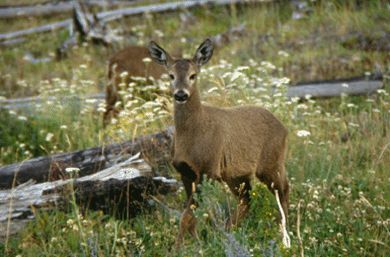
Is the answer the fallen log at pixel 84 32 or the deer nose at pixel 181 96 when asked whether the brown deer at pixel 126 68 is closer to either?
the fallen log at pixel 84 32

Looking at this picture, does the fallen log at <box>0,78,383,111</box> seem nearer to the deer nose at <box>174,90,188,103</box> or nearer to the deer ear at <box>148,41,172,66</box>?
the deer ear at <box>148,41,172,66</box>

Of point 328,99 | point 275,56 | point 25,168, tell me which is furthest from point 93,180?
point 275,56

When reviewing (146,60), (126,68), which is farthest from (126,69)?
(146,60)

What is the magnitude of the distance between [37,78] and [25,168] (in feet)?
26.2

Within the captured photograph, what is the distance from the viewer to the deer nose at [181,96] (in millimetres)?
6902

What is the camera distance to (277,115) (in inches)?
353

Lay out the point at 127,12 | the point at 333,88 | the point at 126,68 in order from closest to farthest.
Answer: the point at 333,88 → the point at 126,68 → the point at 127,12

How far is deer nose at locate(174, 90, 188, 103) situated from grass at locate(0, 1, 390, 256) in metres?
0.86

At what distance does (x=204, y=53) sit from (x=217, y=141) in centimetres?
100

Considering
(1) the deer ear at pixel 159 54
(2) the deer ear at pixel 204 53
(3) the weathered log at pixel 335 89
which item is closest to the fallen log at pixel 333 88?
(3) the weathered log at pixel 335 89

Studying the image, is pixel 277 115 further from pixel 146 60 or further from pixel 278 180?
pixel 146 60

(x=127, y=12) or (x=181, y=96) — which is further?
(x=127, y=12)

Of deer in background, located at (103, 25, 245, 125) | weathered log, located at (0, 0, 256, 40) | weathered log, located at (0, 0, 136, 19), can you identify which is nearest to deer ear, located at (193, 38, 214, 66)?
deer in background, located at (103, 25, 245, 125)

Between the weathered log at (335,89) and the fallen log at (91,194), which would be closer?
the fallen log at (91,194)
